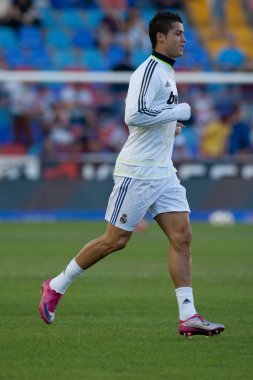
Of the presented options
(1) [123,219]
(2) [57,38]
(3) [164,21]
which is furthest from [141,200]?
(2) [57,38]

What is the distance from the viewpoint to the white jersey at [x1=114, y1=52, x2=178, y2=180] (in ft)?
28.6

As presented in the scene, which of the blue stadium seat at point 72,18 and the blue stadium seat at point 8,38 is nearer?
the blue stadium seat at point 8,38

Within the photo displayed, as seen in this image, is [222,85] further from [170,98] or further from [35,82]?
[170,98]

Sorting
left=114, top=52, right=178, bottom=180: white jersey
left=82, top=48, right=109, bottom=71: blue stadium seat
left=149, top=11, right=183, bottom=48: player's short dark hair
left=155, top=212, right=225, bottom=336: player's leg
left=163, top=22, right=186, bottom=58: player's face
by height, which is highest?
left=149, top=11, right=183, bottom=48: player's short dark hair

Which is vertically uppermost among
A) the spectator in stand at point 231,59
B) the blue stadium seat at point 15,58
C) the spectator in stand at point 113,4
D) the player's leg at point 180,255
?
the player's leg at point 180,255

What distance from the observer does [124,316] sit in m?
9.95

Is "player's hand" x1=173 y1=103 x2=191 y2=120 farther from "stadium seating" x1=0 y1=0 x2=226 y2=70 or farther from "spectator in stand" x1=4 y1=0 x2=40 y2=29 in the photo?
"spectator in stand" x1=4 y1=0 x2=40 y2=29

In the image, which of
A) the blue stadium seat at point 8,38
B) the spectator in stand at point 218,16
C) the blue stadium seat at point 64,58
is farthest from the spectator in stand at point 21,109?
the spectator in stand at point 218,16

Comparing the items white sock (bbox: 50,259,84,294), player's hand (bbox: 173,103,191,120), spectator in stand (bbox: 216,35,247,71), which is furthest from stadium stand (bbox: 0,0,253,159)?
player's hand (bbox: 173,103,191,120)

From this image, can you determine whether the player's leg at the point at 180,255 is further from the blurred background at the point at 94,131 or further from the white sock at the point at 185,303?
the blurred background at the point at 94,131

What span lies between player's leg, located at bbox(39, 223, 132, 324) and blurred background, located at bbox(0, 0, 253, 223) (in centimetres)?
1316

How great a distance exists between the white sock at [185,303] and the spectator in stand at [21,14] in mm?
19315

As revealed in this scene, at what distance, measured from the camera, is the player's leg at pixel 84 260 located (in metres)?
8.91

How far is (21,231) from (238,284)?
309 inches
